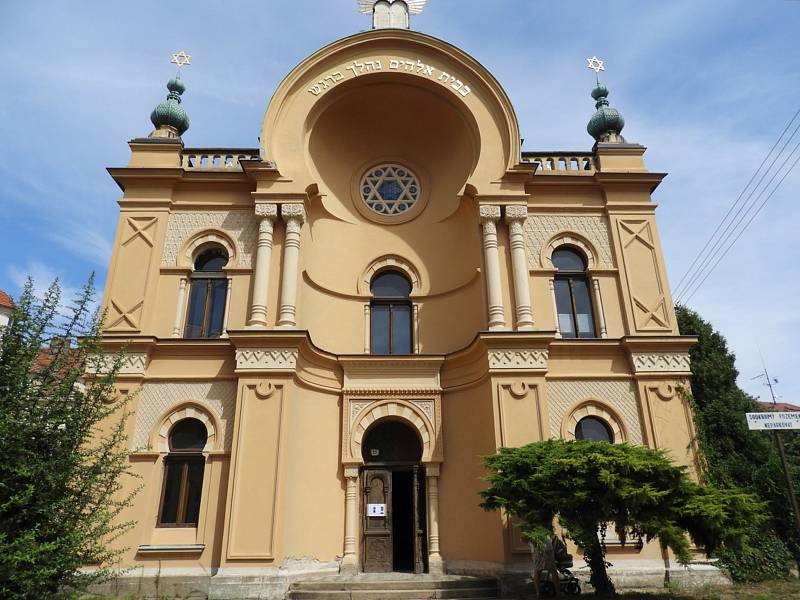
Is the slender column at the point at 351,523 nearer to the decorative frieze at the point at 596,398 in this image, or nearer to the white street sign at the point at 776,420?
the decorative frieze at the point at 596,398

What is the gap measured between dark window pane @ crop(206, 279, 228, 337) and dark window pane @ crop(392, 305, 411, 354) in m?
4.62

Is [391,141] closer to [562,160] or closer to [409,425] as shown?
[562,160]

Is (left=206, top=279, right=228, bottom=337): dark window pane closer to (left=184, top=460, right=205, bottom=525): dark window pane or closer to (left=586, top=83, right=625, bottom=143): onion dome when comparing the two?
(left=184, top=460, right=205, bottom=525): dark window pane

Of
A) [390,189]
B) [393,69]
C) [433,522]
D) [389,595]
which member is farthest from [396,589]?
[393,69]

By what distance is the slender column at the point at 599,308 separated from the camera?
1445 cm

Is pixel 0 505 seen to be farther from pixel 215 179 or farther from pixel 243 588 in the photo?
pixel 215 179

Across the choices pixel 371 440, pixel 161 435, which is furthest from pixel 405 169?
pixel 161 435

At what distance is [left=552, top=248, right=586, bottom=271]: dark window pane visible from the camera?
15367 mm

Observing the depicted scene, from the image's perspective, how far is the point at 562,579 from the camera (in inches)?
433

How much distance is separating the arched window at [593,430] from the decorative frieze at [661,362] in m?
1.56

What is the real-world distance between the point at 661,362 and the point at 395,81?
10576mm

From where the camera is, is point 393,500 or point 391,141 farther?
point 391,141

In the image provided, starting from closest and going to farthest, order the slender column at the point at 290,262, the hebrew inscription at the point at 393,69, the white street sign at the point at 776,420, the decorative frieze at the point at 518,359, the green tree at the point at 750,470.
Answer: the white street sign at the point at 776,420
the green tree at the point at 750,470
the decorative frieze at the point at 518,359
the slender column at the point at 290,262
the hebrew inscription at the point at 393,69

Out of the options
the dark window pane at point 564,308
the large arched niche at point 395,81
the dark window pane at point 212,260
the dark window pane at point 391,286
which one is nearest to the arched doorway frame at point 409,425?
the dark window pane at point 391,286
